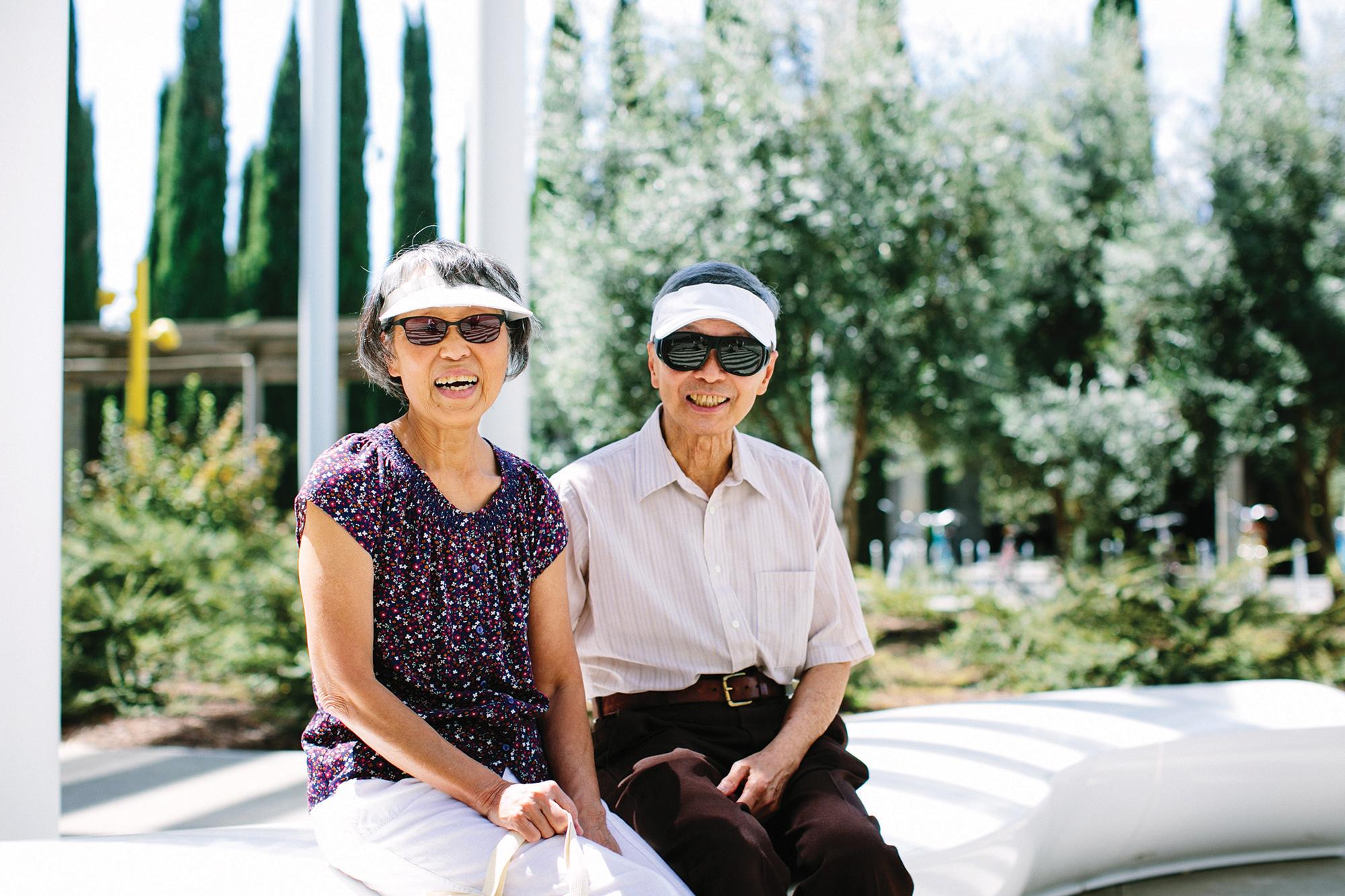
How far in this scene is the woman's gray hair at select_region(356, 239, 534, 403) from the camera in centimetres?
204

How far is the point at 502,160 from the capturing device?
4070mm

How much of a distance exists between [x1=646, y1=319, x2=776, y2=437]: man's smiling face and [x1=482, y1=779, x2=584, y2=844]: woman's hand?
0.87 metres

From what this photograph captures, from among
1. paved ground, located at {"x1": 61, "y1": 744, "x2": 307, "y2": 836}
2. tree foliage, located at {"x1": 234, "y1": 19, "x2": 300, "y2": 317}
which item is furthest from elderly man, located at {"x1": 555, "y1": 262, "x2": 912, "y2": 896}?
tree foliage, located at {"x1": 234, "y1": 19, "x2": 300, "y2": 317}

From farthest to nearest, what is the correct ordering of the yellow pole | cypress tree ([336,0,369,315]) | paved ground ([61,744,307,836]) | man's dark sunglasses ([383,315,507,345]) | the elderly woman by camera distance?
cypress tree ([336,0,369,315]) → the yellow pole → paved ground ([61,744,307,836]) → man's dark sunglasses ([383,315,507,345]) → the elderly woman

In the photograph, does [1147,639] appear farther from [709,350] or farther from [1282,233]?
[709,350]

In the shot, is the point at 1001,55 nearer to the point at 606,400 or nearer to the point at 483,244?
the point at 606,400

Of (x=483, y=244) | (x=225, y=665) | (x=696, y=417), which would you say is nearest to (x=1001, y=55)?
(x=483, y=244)

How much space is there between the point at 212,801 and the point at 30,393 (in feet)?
8.33

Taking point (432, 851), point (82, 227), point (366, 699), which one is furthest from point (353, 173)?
point (432, 851)

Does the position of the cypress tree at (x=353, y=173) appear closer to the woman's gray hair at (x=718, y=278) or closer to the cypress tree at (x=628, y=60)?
the cypress tree at (x=628, y=60)

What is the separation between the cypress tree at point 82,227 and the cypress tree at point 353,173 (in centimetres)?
337

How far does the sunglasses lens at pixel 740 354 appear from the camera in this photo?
2346 mm

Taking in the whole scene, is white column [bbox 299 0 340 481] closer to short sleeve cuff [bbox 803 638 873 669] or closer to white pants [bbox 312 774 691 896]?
short sleeve cuff [bbox 803 638 873 669]

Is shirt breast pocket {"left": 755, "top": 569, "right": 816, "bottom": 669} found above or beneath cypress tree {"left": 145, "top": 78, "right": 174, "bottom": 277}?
beneath
